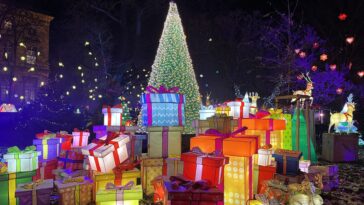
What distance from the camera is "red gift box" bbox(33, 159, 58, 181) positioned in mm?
4762

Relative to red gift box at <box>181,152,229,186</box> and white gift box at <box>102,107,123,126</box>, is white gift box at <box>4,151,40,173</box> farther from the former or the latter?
red gift box at <box>181,152,229,186</box>

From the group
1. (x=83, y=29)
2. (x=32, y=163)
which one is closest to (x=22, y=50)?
(x=83, y=29)

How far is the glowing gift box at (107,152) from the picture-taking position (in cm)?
394

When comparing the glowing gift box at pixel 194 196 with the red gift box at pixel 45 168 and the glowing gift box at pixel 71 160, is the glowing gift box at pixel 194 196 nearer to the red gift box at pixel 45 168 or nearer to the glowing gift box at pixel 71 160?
the glowing gift box at pixel 71 160

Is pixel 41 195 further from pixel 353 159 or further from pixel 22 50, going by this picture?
pixel 22 50

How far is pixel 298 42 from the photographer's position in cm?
1611

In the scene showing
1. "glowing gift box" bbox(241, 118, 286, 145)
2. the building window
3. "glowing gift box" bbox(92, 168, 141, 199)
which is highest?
the building window

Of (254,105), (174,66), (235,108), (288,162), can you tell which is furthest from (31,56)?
(288,162)

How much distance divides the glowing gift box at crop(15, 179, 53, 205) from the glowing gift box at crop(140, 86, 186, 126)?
1.73 m

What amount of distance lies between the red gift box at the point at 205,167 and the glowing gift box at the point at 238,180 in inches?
12.6

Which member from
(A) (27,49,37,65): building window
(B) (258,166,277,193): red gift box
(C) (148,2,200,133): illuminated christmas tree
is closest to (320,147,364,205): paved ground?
(B) (258,166,277,193): red gift box

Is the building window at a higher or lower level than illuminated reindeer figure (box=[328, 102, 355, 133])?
higher

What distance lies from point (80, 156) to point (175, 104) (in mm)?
1942

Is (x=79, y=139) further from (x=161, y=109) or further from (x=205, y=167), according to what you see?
(x=205, y=167)
